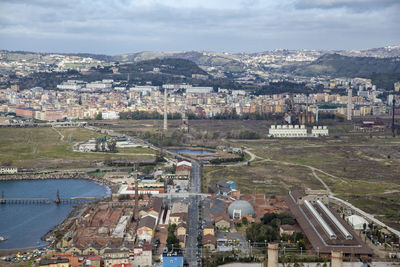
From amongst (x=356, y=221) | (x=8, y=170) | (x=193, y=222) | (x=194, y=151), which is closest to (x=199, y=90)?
(x=194, y=151)

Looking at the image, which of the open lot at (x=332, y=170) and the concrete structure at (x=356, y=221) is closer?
the concrete structure at (x=356, y=221)

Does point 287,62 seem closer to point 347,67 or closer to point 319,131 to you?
point 347,67

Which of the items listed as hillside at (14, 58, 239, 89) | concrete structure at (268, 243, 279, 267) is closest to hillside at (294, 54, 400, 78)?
hillside at (14, 58, 239, 89)

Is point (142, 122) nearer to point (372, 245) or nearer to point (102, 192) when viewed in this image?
point (102, 192)

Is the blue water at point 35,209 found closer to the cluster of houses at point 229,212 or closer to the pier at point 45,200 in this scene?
the pier at point 45,200

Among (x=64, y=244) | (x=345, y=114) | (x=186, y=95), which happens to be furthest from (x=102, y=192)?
(x=186, y=95)

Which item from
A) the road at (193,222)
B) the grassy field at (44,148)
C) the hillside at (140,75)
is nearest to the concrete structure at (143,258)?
the road at (193,222)
